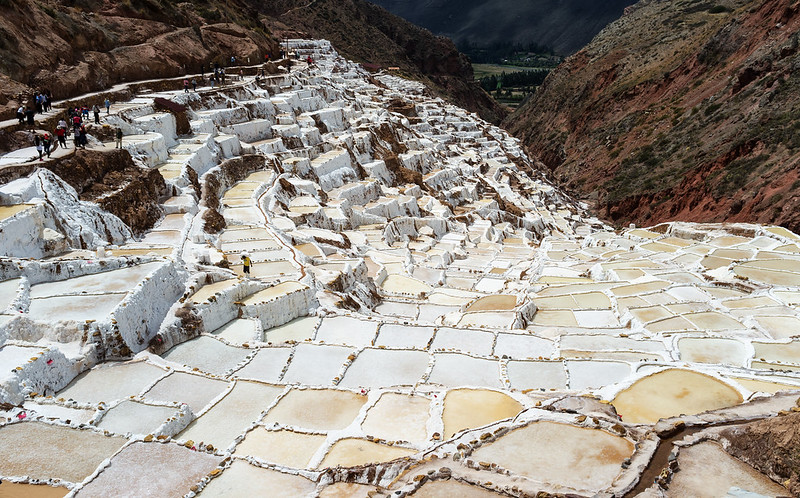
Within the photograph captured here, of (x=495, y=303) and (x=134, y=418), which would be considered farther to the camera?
(x=495, y=303)

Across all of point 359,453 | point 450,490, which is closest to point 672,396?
point 450,490

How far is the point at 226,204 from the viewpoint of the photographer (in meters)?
23.8

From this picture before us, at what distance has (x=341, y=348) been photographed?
13.3 metres

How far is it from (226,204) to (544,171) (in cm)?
4616

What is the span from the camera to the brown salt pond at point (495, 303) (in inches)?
741

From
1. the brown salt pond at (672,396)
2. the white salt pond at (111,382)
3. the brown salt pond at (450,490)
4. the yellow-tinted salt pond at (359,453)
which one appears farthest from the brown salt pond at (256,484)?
the brown salt pond at (672,396)

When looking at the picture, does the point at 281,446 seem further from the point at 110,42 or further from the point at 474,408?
the point at 110,42

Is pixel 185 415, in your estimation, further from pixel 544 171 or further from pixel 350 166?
pixel 544 171

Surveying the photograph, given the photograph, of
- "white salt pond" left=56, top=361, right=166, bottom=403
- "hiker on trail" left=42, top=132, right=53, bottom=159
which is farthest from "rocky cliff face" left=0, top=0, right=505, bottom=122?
"white salt pond" left=56, top=361, right=166, bottom=403

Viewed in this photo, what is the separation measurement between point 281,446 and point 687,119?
158ft

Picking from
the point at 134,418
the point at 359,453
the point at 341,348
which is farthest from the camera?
the point at 341,348

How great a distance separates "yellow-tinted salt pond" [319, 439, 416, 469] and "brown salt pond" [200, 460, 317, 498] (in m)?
0.60

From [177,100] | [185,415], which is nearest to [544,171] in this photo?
[177,100]

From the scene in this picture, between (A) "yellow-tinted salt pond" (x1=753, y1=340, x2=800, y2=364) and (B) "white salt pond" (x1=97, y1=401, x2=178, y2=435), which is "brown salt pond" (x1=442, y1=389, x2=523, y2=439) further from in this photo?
(A) "yellow-tinted salt pond" (x1=753, y1=340, x2=800, y2=364)
